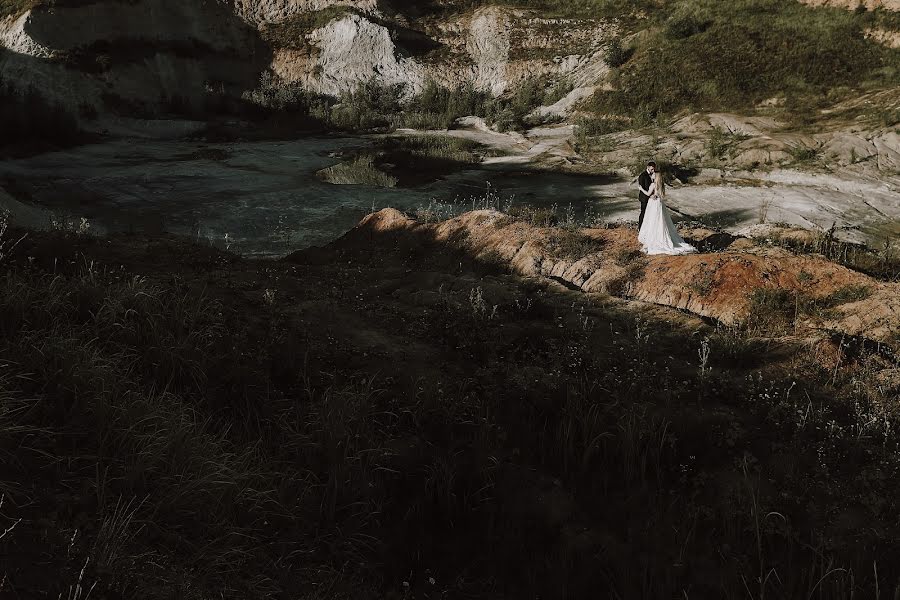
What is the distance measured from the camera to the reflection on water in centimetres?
1756

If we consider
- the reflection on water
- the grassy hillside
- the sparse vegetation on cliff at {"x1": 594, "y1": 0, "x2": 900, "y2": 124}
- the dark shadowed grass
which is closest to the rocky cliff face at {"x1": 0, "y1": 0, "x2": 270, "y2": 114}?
the dark shadowed grass

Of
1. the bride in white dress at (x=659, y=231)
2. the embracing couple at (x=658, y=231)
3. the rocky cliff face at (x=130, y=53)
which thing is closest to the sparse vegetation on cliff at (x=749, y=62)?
the embracing couple at (x=658, y=231)

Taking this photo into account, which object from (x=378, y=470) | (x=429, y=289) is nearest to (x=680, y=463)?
(x=378, y=470)

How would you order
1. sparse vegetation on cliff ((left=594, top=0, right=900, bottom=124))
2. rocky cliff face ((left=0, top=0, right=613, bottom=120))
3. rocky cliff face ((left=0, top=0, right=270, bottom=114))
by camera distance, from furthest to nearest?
rocky cliff face ((left=0, top=0, right=613, bottom=120))
rocky cliff face ((left=0, top=0, right=270, bottom=114))
sparse vegetation on cliff ((left=594, top=0, right=900, bottom=124))

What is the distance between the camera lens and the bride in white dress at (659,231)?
454 inches

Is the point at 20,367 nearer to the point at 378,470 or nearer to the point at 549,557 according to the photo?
the point at 378,470

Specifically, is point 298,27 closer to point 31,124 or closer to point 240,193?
point 31,124

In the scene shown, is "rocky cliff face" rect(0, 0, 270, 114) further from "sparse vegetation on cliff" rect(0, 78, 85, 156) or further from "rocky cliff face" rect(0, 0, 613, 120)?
"sparse vegetation on cliff" rect(0, 78, 85, 156)

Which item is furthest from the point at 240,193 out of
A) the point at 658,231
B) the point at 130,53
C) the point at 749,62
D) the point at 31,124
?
the point at 749,62

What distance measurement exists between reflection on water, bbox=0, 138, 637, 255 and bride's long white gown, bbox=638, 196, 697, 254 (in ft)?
22.3

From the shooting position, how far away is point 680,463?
4996 mm

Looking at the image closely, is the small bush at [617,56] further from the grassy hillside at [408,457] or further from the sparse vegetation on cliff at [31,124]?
the grassy hillside at [408,457]

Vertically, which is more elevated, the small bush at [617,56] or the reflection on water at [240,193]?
the small bush at [617,56]

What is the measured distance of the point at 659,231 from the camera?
11.6m
